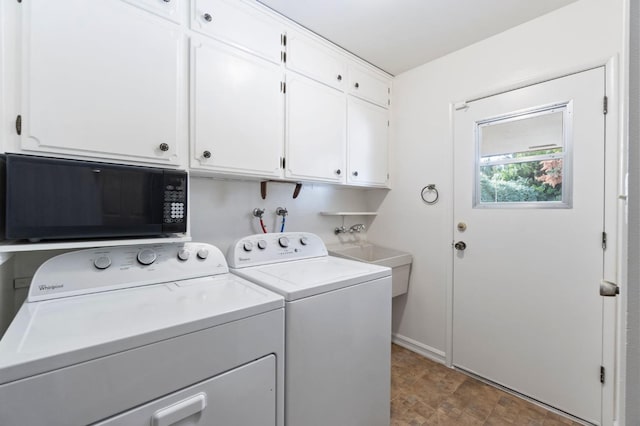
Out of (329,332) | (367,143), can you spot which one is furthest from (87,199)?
(367,143)

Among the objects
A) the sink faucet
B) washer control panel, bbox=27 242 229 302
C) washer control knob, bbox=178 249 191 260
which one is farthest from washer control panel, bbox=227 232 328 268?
the sink faucet

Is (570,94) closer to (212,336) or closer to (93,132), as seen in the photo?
(212,336)

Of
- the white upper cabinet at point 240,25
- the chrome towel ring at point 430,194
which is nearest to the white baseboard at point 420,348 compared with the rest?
the chrome towel ring at point 430,194

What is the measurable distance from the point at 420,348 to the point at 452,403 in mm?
623

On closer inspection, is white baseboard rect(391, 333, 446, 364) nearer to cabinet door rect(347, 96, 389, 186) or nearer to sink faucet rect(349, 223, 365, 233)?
sink faucet rect(349, 223, 365, 233)

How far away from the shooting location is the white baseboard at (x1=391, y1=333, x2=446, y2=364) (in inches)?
91.9

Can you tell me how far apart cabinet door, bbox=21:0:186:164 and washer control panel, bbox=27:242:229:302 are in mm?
428

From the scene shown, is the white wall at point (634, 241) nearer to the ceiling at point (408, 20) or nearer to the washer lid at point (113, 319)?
the washer lid at point (113, 319)

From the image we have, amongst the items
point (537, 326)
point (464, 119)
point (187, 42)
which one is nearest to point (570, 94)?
point (464, 119)

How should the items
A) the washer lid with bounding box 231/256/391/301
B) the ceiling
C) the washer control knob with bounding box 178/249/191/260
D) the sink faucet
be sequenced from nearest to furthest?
the washer lid with bounding box 231/256/391/301, the washer control knob with bounding box 178/249/191/260, the ceiling, the sink faucet

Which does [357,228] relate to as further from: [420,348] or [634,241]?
[634,241]

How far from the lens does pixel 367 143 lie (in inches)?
94.7

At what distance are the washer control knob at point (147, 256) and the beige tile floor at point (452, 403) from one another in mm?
1657

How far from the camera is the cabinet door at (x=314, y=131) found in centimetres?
186
